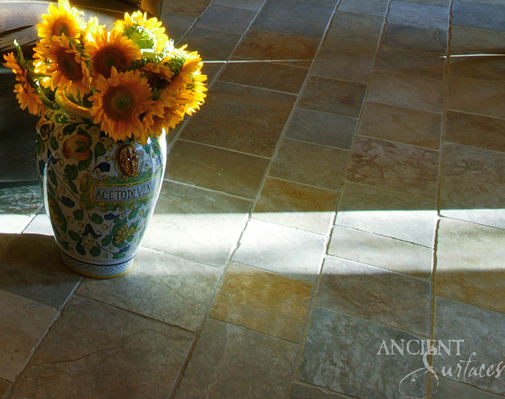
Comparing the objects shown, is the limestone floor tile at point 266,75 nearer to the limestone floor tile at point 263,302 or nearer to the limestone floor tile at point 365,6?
the limestone floor tile at point 365,6

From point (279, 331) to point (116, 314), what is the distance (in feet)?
1.65

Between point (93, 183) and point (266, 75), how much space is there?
1.87 meters

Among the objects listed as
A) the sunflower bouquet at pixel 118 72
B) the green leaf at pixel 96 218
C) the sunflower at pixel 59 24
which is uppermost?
the sunflower at pixel 59 24

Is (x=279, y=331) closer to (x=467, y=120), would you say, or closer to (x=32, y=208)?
(x=32, y=208)

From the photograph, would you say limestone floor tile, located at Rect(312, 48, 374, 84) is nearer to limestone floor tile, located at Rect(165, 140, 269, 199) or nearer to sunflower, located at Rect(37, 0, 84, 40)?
limestone floor tile, located at Rect(165, 140, 269, 199)

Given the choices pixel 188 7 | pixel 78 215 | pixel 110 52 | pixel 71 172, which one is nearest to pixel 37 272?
pixel 78 215

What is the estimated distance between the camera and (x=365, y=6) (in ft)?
13.8

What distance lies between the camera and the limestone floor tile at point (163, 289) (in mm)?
1718

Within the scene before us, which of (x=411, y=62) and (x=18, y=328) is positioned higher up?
(x=18, y=328)

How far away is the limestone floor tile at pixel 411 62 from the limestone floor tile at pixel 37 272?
2.29m

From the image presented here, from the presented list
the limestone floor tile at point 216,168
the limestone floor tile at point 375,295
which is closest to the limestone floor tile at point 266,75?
the limestone floor tile at point 216,168

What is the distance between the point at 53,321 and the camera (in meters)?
1.64

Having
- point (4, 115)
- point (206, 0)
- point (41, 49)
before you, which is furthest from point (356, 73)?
point (41, 49)

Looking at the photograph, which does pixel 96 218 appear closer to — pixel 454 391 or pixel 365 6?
pixel 454 391
